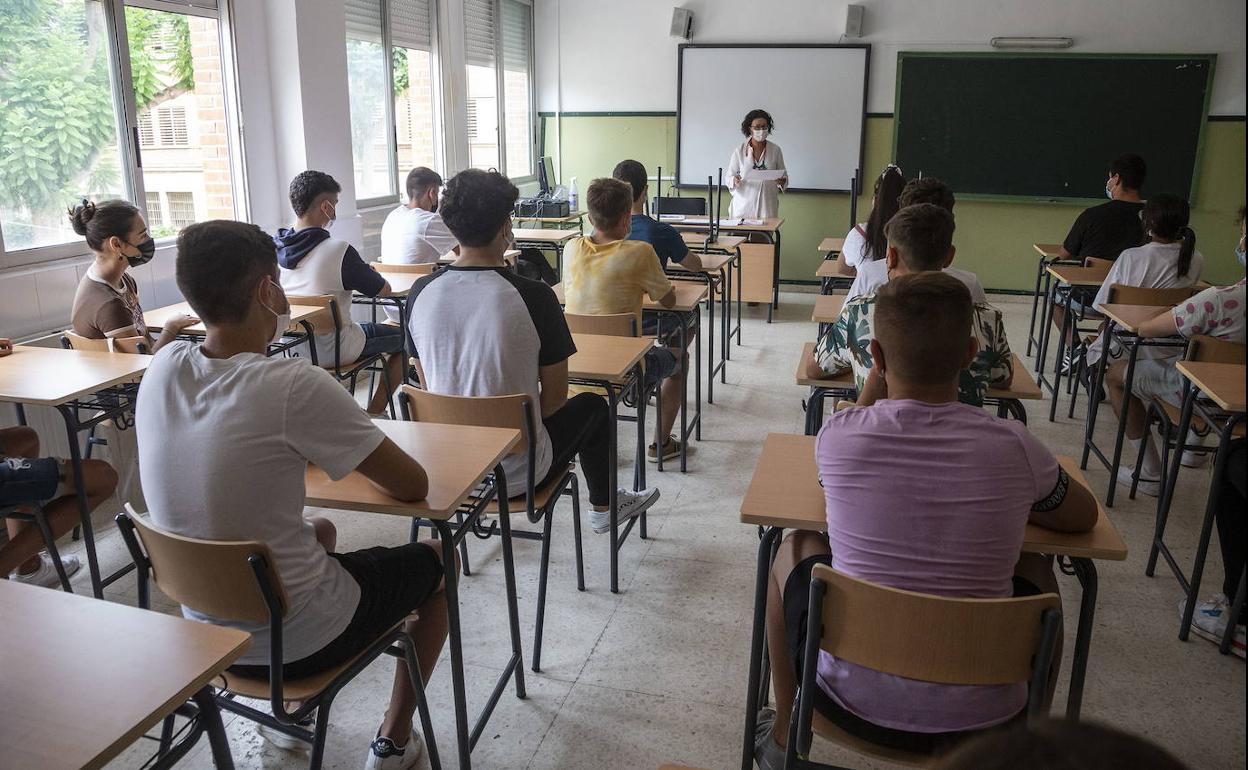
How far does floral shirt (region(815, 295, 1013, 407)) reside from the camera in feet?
8.18

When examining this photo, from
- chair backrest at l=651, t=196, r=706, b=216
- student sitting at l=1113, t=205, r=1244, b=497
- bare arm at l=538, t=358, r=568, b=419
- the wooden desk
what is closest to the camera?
the wooden desk

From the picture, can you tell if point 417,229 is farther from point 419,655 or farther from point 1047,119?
→ point 1047,119

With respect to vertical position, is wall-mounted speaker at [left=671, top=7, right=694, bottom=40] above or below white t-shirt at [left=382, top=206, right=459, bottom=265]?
above

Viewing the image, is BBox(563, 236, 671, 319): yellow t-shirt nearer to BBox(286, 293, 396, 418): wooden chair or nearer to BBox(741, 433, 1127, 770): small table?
BBox(286, 293, 396, 418): wooden chair

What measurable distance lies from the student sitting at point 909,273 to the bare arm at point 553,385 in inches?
31.9

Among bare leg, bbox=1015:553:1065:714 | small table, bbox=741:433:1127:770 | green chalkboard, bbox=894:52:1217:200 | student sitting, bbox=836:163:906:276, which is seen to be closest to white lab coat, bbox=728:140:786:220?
green chalkboard, bbox=894:52:1217:200

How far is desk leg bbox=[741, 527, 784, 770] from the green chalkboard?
686cm

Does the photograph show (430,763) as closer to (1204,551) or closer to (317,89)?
(1204,551)

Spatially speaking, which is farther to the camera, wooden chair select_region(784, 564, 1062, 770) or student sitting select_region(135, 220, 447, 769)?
student sitting select_region(135, 220, 447, 769)

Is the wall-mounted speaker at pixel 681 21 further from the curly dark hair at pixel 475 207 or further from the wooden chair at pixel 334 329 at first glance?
the curly dark hair at pixel 475 207

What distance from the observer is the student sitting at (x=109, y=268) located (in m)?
3.26

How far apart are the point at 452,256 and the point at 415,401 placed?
312cm

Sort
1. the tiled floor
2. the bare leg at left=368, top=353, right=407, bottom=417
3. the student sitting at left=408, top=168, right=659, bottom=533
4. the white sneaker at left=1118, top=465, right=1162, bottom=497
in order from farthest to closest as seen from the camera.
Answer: the bare leg at left=368, top=353, right=407, bottom=417
the white sneaker at left=1118, top=465, right=1162, bottom=497
the student sitting at left=408, top=168, right=659, bottom=533
the tiled floor

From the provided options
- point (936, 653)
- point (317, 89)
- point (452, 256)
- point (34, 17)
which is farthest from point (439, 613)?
point (317, 89)
